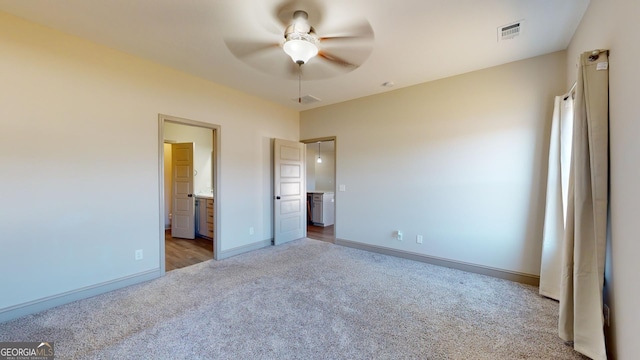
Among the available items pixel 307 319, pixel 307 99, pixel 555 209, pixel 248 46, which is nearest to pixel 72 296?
pixel 307 319

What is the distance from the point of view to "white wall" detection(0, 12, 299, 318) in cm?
217

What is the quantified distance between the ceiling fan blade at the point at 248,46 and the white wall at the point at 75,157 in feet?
4.95

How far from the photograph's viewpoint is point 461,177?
3318mm

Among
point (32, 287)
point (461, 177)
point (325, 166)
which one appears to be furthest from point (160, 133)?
point (325, 166)

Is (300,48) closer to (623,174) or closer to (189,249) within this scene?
(623,174)

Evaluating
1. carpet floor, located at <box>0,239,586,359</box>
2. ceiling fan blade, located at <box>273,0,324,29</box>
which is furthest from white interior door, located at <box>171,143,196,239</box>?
ceiling fan blade, located at <box>273,0,324,29</box>

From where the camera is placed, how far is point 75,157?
8.09 ft

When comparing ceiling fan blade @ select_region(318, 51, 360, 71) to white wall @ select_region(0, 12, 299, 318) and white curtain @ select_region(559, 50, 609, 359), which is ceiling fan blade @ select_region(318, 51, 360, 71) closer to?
white curtain @ select_region(559, 50, 609, 359)

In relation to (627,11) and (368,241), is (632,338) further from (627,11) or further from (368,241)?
(368,241)

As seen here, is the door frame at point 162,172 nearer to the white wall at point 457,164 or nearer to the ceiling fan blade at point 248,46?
the ceiling fan blade at point 248,46

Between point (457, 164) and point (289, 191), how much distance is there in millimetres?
2971

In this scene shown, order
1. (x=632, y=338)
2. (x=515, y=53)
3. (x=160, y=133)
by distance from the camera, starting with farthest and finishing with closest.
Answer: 1. (x=160, y=133)
2. (x=515, y=53)
3. (x=632, y=338)

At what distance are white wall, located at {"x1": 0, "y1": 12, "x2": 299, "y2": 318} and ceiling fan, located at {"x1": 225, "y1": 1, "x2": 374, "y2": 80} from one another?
1541mm

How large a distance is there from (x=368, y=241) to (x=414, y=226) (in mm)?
857
